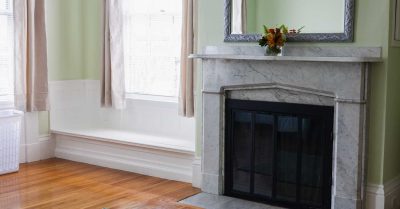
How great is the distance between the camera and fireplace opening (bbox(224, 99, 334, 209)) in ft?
12.5

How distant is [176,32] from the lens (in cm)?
537

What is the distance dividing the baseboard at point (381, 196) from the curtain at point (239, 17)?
1.55 meters

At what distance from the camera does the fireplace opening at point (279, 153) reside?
3799 millimetres

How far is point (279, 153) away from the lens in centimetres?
400

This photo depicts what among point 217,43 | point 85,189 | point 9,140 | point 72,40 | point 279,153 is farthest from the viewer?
point 72,40

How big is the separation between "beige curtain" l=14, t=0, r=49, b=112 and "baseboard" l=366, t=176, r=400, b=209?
11.4ft

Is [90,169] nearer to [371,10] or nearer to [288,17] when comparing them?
[288,17]

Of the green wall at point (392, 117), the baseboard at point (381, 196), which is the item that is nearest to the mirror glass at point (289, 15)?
the green wall at point (392, 117)

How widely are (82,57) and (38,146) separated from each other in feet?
3.85

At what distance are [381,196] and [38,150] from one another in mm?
3606

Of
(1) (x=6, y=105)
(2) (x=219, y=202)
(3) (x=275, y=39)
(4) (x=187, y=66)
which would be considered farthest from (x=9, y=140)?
(3) (x=275, y=39)

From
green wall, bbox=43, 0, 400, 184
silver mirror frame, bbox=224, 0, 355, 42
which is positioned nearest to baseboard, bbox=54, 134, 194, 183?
green wall, bbox=43, 0, 400, 184

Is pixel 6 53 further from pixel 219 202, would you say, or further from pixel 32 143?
pixel 219 202

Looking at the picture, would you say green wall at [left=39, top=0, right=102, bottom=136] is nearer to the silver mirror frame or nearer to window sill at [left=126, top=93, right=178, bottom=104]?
window sill at [left=126, top=93, right=178, bottom=104]
